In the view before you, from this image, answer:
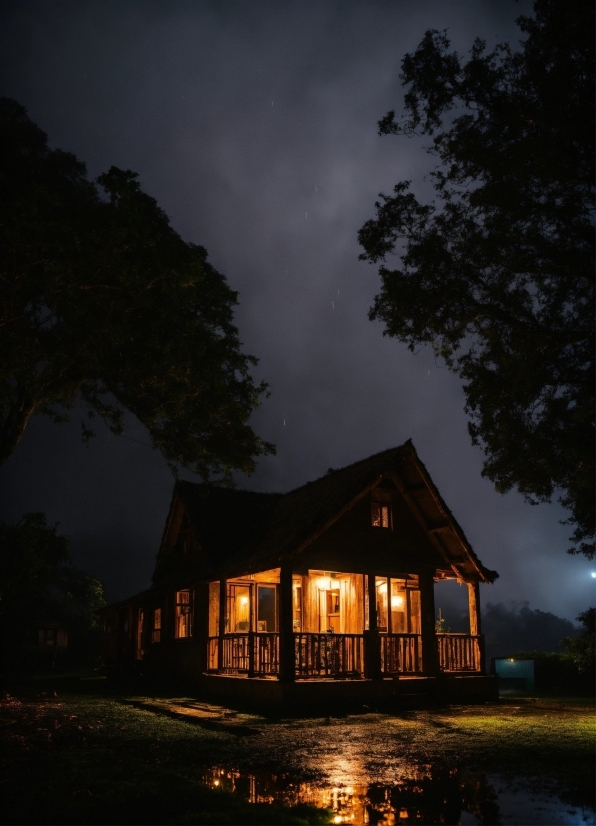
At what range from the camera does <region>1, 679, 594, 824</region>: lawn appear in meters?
7.15

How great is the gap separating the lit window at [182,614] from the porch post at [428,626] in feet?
30.0

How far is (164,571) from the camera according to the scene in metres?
30.7

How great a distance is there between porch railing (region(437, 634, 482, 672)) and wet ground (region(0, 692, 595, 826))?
5.77 metres

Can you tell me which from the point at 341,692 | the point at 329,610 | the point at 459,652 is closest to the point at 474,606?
the point at 459,652

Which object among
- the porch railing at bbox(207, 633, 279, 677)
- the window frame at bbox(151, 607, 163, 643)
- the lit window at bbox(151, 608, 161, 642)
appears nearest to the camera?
the porch railing at bbox(207, 633, 279, 677)

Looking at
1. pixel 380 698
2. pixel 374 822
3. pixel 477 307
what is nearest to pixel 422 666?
pixel 380 698

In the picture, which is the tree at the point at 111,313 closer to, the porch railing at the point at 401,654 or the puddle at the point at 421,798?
the porch railing at the point at 401,654

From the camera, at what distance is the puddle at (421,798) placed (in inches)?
280

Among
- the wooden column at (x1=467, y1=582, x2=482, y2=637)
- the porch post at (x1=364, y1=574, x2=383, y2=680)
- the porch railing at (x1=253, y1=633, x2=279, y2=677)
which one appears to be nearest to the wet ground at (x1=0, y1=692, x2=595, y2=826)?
the porch railing at (x1=253, y1=633, x2=279, y2=677)

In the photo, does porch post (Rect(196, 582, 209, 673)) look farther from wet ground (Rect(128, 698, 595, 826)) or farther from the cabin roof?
wet ground (Rect(128, 698, 595, 826))

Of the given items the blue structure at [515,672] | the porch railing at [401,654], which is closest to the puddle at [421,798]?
the porch railing at [401,654]

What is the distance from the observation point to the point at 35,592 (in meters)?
48.1

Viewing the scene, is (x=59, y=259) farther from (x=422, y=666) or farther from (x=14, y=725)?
(x=422, y=666)

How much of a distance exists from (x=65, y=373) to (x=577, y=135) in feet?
48.5
